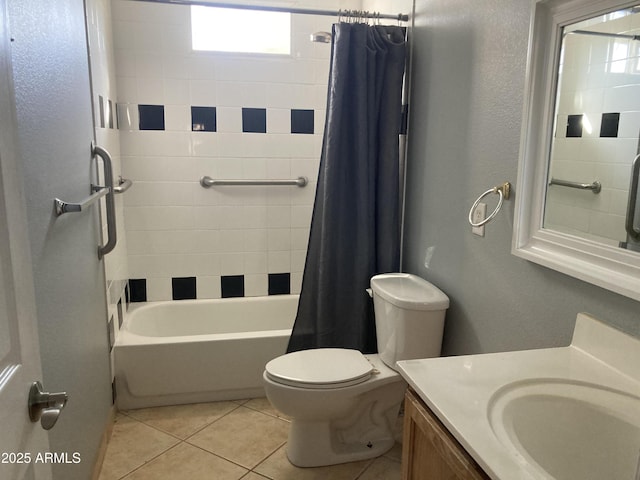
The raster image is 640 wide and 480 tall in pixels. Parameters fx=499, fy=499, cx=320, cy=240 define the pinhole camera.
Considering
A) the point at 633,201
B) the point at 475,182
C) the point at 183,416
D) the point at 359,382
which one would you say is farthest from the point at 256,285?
the point at 633,201

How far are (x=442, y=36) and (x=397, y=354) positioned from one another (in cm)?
130

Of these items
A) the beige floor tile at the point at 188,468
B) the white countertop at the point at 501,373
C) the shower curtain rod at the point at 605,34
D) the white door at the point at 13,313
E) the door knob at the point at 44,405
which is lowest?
the beige floor tile at the point at 188,468

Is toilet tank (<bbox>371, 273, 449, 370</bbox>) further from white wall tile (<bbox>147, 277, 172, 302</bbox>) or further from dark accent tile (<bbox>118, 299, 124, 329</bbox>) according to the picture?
white wall tile (<bbox>147, 277, 172, 302</bbox>)

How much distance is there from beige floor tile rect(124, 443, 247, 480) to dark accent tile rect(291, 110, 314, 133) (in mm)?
1901

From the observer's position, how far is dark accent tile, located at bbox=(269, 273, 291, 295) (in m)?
3.25

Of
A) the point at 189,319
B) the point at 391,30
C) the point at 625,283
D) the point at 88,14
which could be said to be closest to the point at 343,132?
the point at 391,30

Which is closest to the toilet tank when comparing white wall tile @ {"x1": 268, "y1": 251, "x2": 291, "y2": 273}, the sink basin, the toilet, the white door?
the toilet

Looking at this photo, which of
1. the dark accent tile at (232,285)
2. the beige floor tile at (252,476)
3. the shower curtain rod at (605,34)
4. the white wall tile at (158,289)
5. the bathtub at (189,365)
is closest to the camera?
the shower curtain rod at (605,34)

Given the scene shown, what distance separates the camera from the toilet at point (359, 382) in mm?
1939

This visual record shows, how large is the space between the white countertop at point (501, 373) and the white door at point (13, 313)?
2.46ft

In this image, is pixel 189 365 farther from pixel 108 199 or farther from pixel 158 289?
pixel 108 199

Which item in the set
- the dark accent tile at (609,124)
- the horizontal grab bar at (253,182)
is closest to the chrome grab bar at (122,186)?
the horizontal grab bar at (253,182)

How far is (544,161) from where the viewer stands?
1.43m

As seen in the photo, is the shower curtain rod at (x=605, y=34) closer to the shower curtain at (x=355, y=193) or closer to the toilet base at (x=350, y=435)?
the shower curtain at (x=355, y=193)
